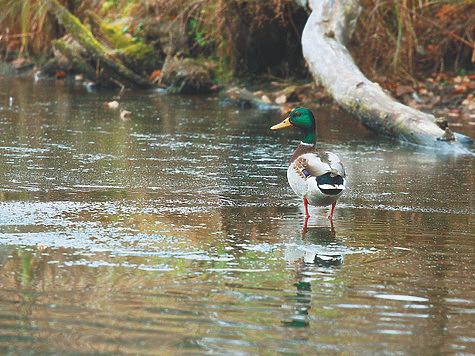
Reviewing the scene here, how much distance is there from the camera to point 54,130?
399 inches

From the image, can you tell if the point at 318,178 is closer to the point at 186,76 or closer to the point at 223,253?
the point at 223,253

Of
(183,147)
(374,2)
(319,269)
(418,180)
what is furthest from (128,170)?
(374,2)

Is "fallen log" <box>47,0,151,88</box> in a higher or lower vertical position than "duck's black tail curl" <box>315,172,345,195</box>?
lower

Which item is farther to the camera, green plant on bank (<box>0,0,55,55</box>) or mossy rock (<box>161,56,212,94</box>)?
green plant on bank (<box>0,0,55,55</box>)

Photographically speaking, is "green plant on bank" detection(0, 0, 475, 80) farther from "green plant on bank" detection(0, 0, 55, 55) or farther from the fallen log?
"green plant on bank" detection(0, 0, 55, 55)

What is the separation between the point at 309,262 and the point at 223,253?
1.72 ft

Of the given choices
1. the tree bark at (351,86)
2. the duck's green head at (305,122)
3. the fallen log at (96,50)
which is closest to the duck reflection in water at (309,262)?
the duck's green head at (305,122)

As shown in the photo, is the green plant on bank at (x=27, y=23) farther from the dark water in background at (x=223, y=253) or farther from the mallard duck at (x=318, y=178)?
the mallard duck at (x=318, y=178)

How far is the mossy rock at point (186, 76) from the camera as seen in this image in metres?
15.1

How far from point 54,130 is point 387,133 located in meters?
4.36

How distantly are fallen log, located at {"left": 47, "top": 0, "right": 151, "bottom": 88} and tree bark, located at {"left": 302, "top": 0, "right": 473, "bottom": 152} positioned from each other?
5.13 meters

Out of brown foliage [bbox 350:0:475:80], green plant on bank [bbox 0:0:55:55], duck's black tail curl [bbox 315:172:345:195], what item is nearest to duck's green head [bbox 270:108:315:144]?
duck's black tail curl [bbox 315:172:345:195]

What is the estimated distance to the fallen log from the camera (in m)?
15.4

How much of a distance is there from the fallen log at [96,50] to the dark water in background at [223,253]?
656 centimetres
